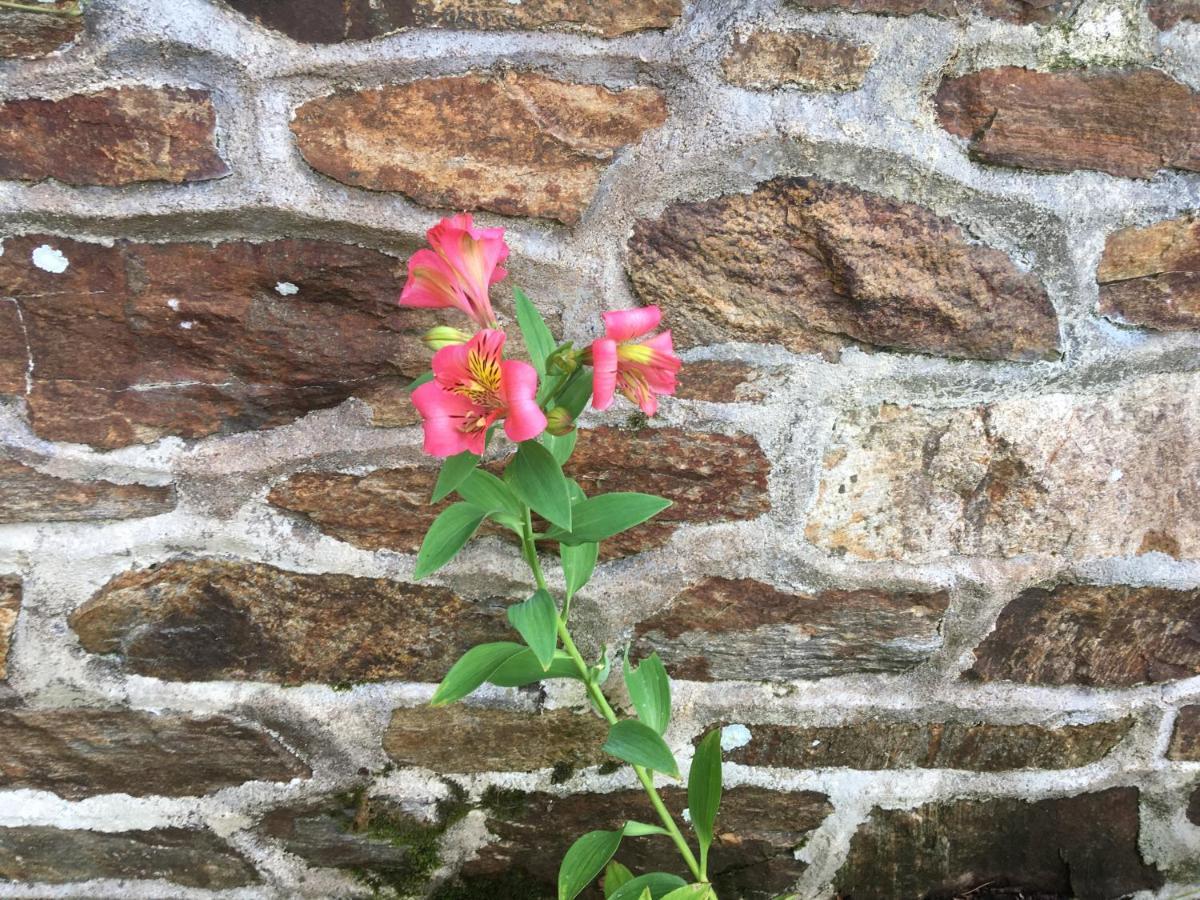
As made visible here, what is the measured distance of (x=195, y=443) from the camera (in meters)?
0.93

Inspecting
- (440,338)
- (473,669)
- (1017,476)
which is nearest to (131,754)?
(473,669)

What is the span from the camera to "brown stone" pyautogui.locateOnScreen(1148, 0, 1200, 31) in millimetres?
898

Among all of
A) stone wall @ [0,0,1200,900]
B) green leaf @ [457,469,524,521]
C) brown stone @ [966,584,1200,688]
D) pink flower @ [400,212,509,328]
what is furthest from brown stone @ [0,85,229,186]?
brown stone @ [966,584,1200,688]

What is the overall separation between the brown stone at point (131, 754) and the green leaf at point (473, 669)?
0.33 metres

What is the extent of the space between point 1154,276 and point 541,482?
738 millimetres

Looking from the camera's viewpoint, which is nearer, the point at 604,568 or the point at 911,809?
the point at 604,568

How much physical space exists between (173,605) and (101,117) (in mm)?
501

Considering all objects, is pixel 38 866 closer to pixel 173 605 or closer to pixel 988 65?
pixel 173 605

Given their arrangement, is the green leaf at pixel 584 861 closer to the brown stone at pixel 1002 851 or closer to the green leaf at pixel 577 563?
the green leaf at pixel 577 563

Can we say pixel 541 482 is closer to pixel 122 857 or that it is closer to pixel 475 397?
pixel 475 397

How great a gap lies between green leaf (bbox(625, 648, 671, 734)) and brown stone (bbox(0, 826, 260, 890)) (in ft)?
1.84

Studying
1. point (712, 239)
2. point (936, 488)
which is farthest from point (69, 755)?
point (936, 488)

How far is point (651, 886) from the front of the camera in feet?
3.16

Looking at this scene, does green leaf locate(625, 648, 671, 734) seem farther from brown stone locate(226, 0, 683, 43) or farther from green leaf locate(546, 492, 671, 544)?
brown stone locate(226, 0, 683, 43)
